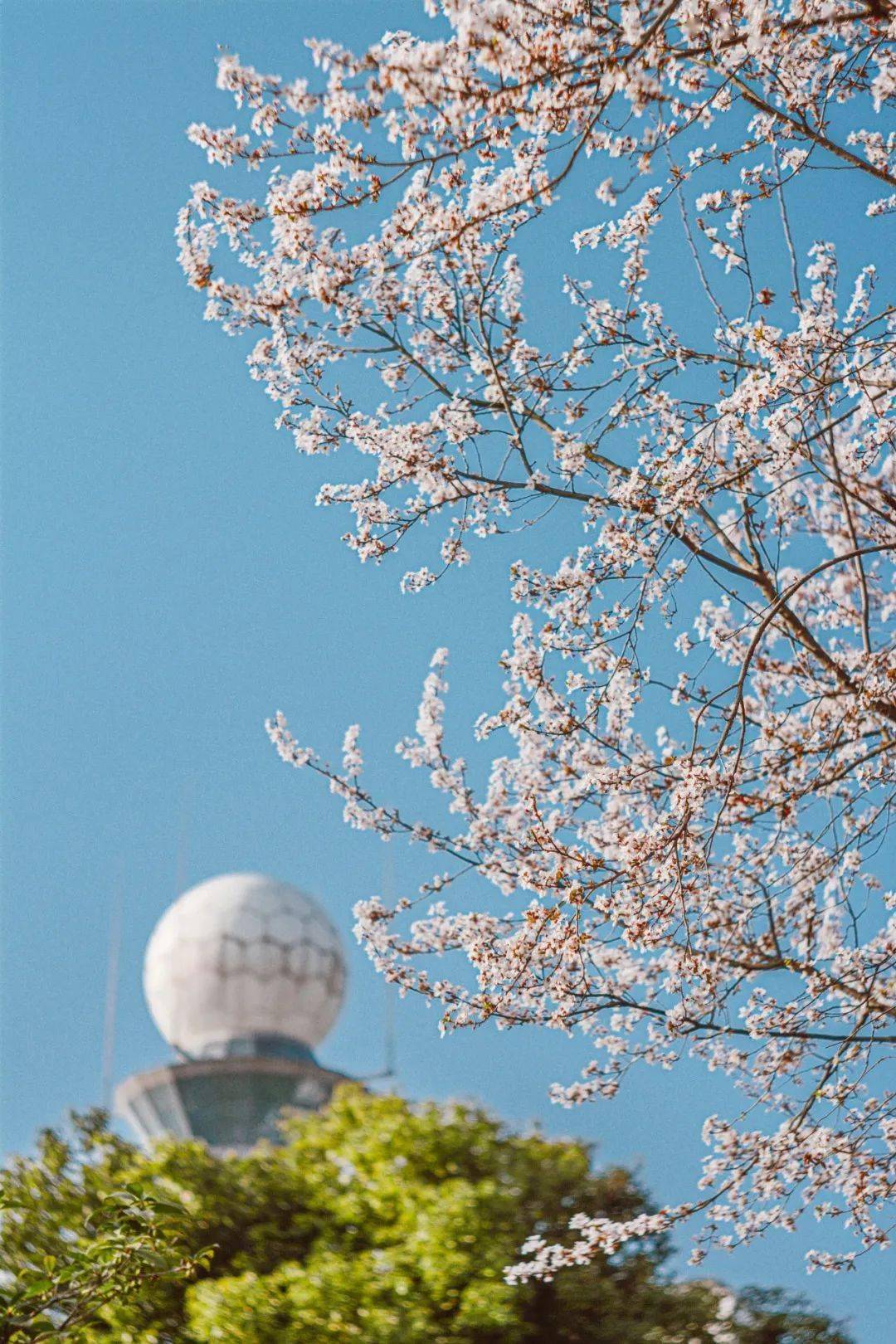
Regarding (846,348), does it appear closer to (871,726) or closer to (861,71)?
(861,71)

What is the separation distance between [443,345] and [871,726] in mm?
2081

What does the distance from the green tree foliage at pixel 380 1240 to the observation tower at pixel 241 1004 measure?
10.5 meters

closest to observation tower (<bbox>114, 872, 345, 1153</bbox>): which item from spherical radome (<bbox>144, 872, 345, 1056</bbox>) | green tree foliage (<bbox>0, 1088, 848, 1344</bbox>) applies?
spherical radome (<bbox>144, 872, 345, 1056</bbox>)

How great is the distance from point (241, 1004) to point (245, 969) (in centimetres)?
57

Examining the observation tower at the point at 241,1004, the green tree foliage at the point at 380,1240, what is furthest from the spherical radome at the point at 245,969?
the green tree foliage at the point at 380,1240

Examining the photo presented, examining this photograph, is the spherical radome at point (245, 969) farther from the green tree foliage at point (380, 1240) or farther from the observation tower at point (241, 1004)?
the green tree foliage at point (380, 1240)

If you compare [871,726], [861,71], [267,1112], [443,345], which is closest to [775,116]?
[861,71]

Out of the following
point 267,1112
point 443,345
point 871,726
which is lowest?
point 871,726

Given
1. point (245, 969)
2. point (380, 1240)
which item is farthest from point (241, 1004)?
point (380, 1240)

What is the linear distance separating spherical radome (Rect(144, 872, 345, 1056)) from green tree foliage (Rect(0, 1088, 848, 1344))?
1046 centimetres

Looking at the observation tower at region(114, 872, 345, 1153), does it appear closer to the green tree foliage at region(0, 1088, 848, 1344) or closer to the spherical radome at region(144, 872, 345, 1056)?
the spherical radome at region(144, 872, 345, 1056)

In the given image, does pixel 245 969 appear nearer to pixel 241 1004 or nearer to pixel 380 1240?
pixel 241 1004

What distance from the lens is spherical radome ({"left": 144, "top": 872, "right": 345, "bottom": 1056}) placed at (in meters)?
22.4

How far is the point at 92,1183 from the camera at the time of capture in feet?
35.9
